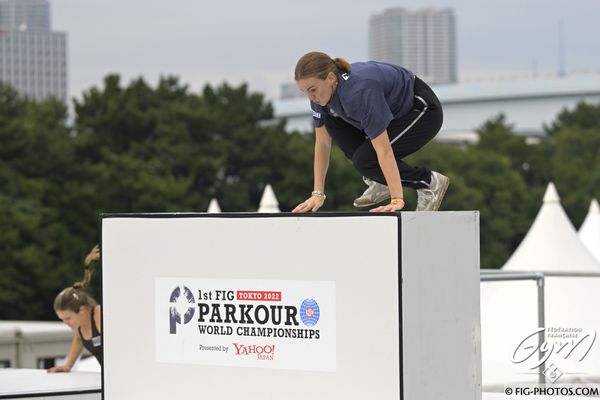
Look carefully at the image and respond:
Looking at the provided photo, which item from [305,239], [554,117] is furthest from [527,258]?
[554,117]

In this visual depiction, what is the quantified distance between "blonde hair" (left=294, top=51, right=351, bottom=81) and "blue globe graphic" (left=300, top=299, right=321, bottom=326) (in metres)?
1.09

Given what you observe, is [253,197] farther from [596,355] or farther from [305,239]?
[305,239]

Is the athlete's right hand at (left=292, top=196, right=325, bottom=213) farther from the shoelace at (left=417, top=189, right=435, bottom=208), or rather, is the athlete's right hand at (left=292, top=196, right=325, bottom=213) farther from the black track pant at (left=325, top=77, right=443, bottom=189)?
the shoelace at (left=417, top=189, right=435, bottom=208)

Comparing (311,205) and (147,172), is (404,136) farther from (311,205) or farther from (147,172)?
(147,172)

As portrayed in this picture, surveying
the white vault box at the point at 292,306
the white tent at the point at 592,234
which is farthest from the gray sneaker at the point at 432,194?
the white tent at the point at 592,234

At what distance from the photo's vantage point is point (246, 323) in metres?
5.70

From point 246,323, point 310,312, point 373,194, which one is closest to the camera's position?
point 310,312

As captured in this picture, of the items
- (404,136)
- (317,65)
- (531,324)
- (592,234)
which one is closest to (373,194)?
(404,136)

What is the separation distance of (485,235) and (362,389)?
50989mm

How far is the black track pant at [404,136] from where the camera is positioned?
6.44m

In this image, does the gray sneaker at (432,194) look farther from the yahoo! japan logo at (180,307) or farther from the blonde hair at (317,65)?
the yahoo! japan logo at (180,307)

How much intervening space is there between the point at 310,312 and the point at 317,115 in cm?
137

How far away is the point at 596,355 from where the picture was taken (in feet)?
28.5

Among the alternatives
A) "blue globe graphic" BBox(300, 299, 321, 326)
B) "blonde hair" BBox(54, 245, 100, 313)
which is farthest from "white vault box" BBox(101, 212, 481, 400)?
"blonde hair" BBox(54, 245, 100, 313)
